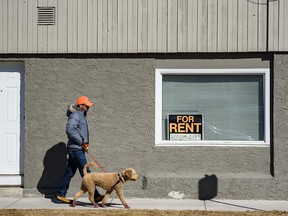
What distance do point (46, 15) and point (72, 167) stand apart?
112 inches

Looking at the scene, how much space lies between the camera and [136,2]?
12.0 meters

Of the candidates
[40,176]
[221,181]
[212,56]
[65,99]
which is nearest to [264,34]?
[212,56]

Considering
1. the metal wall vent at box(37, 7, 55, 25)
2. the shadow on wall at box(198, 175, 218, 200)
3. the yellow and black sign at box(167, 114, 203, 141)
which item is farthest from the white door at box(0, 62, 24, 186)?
the shadow on wall at box(198, 175, 218, 200)

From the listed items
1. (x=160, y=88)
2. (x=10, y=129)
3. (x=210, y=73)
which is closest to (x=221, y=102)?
(x=210, y=73)

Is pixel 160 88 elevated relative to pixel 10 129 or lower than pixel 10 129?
elevated

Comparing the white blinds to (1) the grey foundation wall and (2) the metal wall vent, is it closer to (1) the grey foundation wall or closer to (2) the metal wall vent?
(1) the grey foundation wall

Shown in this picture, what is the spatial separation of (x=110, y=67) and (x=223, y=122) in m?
2.28

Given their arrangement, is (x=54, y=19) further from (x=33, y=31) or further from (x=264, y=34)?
(x=264, y=34)

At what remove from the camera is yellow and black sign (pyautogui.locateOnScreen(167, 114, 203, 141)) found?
12.2 meters

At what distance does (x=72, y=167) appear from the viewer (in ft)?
37.4

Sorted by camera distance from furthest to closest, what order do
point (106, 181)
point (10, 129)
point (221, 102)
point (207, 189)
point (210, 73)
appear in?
point (10, 129) → point (221, 102) → point (210, 73) → point (207, 189) → point (106, 181)

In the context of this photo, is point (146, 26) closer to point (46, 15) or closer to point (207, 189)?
point (46, 15)

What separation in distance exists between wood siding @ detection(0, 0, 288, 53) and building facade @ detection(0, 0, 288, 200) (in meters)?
0.02

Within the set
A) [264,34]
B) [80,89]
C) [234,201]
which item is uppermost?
[264,34]
